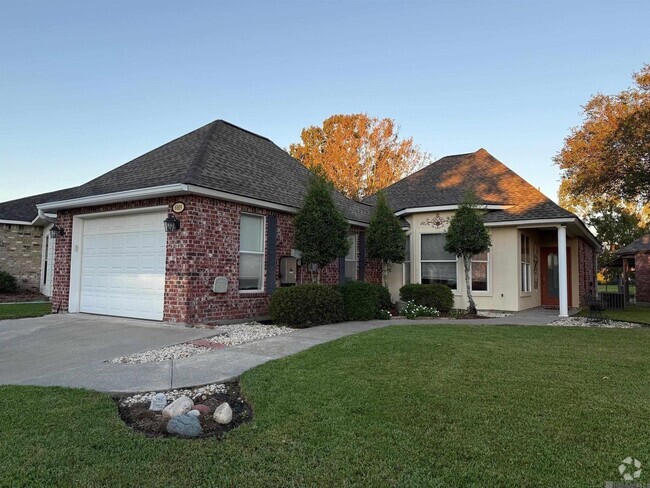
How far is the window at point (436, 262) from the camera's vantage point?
13.5 metres

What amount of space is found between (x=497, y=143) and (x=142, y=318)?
52.1 feet

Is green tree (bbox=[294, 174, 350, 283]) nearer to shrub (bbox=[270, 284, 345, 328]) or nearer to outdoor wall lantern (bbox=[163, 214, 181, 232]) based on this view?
shrub (bbox=[270, 284, 345, 328])

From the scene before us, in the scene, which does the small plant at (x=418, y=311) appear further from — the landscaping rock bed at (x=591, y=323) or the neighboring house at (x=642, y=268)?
the neighboring house at (x=642, y=268)

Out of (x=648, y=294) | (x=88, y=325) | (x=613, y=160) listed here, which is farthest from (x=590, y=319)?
(x=648, y=294)

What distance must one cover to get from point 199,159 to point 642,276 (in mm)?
23798

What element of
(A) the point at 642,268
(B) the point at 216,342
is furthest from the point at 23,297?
(A) the point at 642,268

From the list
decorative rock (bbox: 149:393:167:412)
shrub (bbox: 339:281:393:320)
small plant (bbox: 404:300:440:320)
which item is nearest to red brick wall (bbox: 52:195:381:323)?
shrub (bbox: 339:281:393:320)

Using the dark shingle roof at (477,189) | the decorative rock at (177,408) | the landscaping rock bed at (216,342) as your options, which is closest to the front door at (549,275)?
the dark shingle roof at (477,189)

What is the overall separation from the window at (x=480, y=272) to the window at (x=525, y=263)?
1326mm

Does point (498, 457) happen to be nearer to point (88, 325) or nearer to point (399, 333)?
point (399, 333)

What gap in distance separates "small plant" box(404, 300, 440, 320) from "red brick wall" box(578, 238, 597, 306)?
28.7ft

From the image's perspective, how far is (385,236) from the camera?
1288cm

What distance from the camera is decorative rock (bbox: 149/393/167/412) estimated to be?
3.97m

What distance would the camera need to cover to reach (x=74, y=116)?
13.0m
